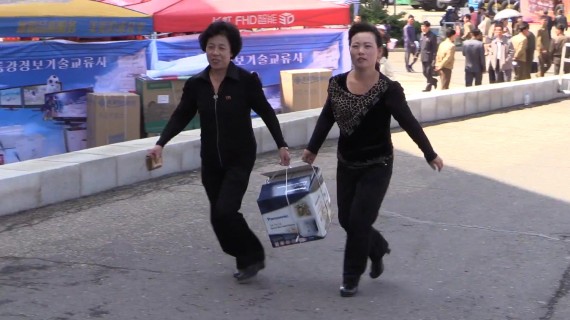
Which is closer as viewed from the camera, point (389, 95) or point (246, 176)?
point (389, 95)

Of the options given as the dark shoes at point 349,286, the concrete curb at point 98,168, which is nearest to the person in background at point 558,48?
the concrete curb at point 98,168

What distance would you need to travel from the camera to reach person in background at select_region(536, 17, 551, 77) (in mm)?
21656

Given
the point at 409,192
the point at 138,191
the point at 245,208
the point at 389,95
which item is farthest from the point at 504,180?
the point at 389,95

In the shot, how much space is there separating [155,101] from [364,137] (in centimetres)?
711

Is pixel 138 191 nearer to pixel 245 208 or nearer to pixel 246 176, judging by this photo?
pixel 245 208

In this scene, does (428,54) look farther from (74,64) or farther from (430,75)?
(74,64)

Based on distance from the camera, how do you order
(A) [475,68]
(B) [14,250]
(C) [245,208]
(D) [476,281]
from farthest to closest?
(A) [475,68], (C) [245,208], (B) [14,250], (D) [476,281]

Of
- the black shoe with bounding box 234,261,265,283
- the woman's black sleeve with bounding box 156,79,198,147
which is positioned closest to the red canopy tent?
the woman's black sleeve with bounding box 156,79,198,147

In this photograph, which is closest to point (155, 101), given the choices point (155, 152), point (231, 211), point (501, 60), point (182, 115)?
point (182, 115)

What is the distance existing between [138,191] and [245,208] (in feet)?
3.85

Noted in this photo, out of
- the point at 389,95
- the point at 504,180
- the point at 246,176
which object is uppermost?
the point at 389,95

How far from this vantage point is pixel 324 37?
15883mm

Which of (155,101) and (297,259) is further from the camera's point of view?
(155,101)

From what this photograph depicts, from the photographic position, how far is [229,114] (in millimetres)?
5809
